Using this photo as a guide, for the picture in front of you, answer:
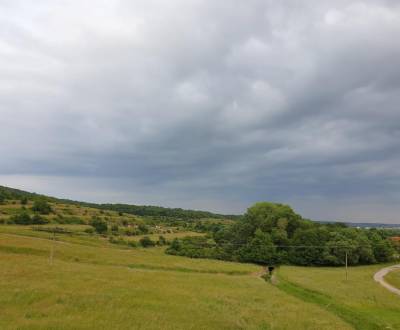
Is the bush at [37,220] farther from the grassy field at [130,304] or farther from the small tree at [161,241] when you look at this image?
the grassy field at [130,304]

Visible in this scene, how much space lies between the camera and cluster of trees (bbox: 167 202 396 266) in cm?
8569

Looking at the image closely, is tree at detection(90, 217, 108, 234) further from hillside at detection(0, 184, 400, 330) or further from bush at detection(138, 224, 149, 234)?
hillside at detection(0, 184, 400, 330)

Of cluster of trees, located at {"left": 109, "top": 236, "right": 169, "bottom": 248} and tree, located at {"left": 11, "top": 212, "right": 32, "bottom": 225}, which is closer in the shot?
cluster of trees, located at {"left": 109, "top": 236, "right": 169, "bottom": 248}

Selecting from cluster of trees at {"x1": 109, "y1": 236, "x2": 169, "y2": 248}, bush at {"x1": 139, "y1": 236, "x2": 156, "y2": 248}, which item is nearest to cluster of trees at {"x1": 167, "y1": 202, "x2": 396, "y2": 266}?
cluster of trees at {"x1": 109, "y1": 236, "x2": 169, "y2": 248}

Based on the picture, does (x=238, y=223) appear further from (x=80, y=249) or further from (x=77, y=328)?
(x=77, y=328)

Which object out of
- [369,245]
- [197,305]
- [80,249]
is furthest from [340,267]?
[197,305]

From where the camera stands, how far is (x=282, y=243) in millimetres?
90125

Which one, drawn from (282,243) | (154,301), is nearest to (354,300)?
(154,301)

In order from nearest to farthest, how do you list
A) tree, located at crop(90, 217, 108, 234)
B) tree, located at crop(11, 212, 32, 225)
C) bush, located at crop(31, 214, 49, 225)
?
tree, located at crop(11, 212, 32, 225) < bush, located at crop(31, 214, 49, 225) < tree, located at crop(90, 217, 108, 234)

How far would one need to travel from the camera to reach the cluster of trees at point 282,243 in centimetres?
8569

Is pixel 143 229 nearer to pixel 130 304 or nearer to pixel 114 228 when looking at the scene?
pixel 114 228

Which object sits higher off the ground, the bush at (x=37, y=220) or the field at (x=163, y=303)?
the bush at (x=37, y=220)

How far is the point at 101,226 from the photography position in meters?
101

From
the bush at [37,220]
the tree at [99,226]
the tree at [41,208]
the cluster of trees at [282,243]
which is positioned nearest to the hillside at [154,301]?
the cluster of trees at [282,243]
